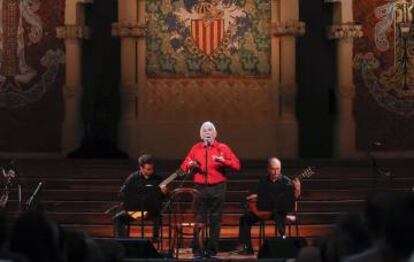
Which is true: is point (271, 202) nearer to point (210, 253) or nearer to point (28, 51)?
point (210, 253)

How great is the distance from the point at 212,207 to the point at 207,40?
28.6ft

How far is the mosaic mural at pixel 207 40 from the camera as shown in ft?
68.3

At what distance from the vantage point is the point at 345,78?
20641mm

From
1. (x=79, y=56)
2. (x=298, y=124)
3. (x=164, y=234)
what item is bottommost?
(x=164, y=234)

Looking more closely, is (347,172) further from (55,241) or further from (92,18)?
(55,241)

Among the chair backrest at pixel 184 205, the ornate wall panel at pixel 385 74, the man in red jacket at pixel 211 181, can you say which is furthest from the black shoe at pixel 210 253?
the ornate wall panel at pixel 385 74

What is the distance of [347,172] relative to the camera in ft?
56.7

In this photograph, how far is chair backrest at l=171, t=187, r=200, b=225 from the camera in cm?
1257

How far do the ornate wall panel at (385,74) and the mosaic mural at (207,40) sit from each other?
2.22 m

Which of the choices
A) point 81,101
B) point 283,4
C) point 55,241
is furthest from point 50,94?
point 55,241

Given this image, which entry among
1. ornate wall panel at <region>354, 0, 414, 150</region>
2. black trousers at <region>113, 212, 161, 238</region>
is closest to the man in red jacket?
black trousers at <region>113, 212, 161, 238</region>

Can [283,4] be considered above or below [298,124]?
above

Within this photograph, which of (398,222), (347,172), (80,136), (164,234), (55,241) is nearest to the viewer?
(398,222)

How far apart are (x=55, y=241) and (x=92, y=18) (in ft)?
59.8
